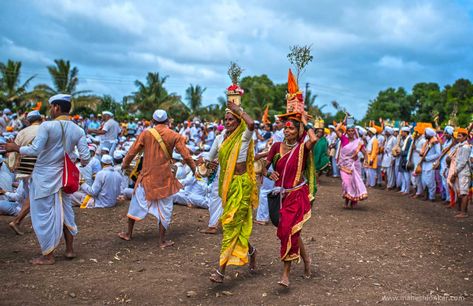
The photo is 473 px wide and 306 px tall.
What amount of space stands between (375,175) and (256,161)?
11.4m

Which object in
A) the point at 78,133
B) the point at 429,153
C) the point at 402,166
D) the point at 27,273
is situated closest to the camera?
the point at 27,273

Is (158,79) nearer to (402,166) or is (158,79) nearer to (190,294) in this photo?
(402,166)

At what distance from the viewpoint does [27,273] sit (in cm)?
592

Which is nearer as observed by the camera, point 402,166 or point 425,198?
point 425,198

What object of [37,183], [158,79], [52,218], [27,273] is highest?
[158,79]

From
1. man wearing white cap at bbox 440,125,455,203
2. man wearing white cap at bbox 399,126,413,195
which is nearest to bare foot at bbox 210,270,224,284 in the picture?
man wearing white cap at bbox 440,125,455,203

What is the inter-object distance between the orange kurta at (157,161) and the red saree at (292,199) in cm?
213

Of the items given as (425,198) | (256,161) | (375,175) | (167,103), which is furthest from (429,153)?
(167,103)

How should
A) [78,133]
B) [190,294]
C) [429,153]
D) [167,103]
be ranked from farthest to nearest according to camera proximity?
[167,103] → [429,153] → [78,133] → [190,294]

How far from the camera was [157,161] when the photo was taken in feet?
24.3

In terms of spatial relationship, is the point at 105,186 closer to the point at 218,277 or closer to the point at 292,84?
the point at 218,277

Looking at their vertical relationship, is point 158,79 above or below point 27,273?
above

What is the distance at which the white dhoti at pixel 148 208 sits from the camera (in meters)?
7.46

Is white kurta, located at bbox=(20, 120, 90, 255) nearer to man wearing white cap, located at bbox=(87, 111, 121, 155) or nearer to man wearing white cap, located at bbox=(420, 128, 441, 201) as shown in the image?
man wearing white cap, located at bbox=(87, 111, 121, 155)
